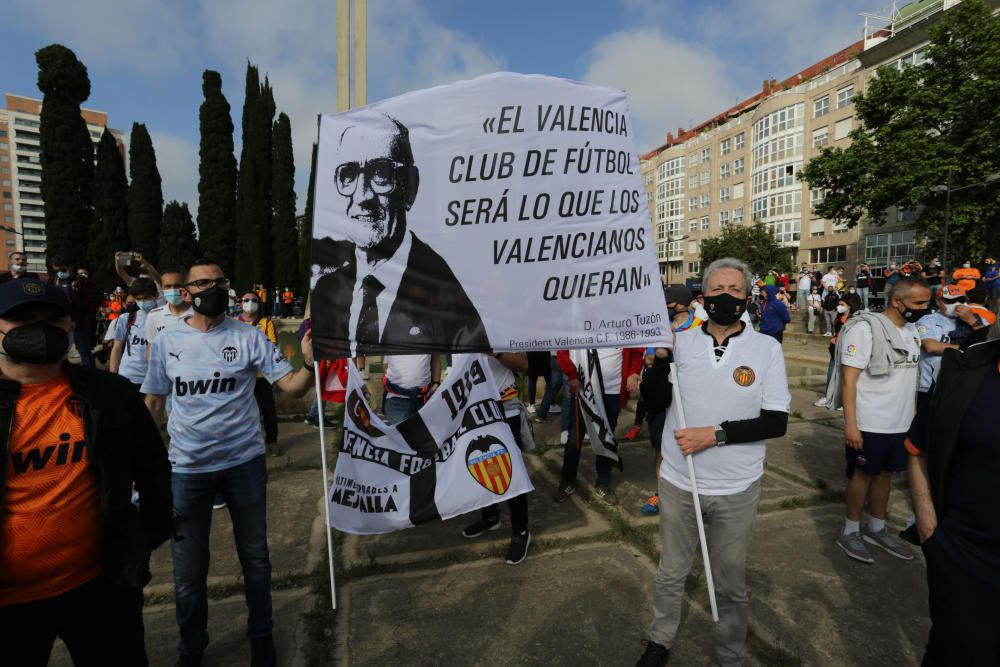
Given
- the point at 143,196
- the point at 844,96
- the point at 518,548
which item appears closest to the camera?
the point at 518,548

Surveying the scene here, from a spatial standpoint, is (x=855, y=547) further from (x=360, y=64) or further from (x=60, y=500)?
(x=360, y=64)

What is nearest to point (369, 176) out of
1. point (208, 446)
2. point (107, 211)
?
point (208, 446)

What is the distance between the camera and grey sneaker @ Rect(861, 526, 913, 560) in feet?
12.6

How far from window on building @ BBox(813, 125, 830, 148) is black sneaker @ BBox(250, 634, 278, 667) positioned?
58.2m

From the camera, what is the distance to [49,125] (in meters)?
32.8

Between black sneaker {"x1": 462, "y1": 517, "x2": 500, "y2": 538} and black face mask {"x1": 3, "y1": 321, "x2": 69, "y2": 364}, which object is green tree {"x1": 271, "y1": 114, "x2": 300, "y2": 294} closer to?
black sneaker {"x1": 462, "y1": 517, "x2": 500, "y2": 538}

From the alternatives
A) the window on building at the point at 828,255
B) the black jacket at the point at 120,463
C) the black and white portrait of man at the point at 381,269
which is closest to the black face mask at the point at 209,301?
the black and white portrait of man at the point at 381,269

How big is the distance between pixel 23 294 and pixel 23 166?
147339mm

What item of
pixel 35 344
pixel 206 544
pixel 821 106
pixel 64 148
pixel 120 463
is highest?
pixel 821 106

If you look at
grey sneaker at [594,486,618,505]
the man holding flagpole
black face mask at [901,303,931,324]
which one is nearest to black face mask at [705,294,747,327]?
the man holding flagpole

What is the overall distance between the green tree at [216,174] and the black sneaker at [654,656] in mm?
37676

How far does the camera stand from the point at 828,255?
167 feet

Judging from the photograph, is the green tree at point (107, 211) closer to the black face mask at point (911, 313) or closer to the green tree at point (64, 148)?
the green tree at point (64, 148)

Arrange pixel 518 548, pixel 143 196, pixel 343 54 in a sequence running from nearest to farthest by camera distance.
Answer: pixel 518 548
pixel 343 54
pixel 143 196
